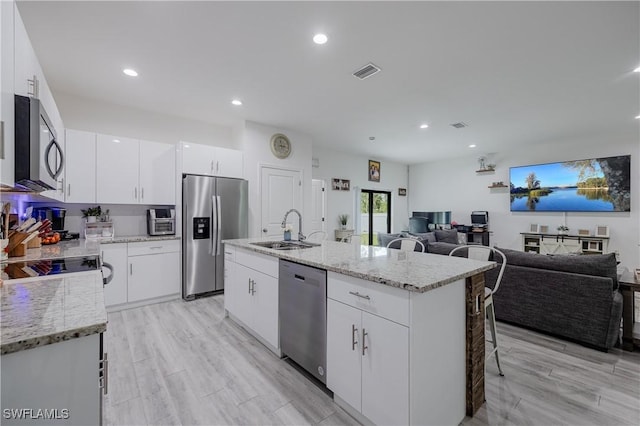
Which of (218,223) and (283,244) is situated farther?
(218,223)

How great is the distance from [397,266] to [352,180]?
5586 millimetres

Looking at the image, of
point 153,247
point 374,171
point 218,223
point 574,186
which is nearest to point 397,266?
point 218,223

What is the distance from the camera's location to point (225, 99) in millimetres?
3752

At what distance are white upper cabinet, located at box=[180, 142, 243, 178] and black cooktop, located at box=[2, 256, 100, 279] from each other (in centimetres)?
226

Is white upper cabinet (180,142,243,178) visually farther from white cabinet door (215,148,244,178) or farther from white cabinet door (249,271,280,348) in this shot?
white cabinet door (249,271,280,348)

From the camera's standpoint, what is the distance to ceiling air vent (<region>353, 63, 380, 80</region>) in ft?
9.58

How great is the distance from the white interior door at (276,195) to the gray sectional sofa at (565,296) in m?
3.07

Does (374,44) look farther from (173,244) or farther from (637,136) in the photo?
(637,136)

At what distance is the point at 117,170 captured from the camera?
3752 mm

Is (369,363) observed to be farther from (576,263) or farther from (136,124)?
(136,124)

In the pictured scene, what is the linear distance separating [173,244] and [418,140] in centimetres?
496

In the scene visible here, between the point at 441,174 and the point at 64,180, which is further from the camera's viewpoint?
the point at 441,174

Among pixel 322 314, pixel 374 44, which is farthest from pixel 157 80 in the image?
pixel 322 314

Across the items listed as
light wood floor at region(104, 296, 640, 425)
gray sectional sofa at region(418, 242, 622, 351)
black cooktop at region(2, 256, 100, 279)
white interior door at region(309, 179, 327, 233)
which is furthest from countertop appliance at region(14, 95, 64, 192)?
white interior door at region(309, 179, 327, 233)
